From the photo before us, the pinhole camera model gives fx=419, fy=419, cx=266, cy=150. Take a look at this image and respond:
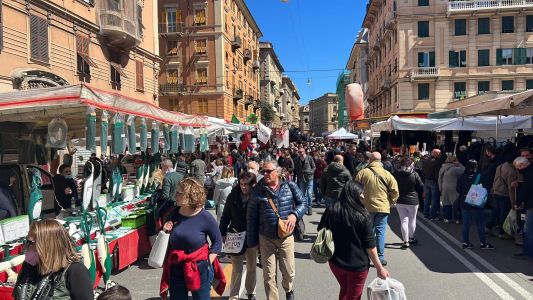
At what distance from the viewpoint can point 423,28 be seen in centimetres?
4016

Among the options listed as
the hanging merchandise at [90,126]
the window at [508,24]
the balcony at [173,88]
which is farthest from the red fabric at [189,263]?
the window at [508,24]

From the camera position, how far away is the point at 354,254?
12.7 ft

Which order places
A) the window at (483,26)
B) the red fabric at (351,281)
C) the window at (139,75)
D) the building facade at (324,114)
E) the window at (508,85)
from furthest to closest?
the building facade at (324,114) → the window at (483,26) → the window at (508,85) → the window at (139,75) → the red fabric at (351,281)

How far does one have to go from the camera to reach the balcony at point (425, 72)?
3962 centimetres

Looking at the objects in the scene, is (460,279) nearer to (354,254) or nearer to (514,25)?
(354,254)

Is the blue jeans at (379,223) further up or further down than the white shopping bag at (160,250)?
further down

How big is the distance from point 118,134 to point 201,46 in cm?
3818

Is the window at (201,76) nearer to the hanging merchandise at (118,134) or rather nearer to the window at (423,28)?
the window at (423,28)

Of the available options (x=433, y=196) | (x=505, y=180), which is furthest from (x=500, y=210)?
(x=433, y=196)

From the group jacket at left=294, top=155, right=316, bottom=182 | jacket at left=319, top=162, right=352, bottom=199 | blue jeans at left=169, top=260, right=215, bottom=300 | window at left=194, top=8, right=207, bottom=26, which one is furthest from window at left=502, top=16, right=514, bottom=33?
blue jeans at left=169, top=260, right=215, bottom=300

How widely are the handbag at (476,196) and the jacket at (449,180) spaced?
7.41 ft

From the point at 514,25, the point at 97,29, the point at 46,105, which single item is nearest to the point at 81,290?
the point at 46,105

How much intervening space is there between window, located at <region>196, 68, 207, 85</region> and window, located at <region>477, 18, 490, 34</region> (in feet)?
87.7

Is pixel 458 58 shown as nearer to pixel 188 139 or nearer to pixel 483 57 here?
pixel 483 57
